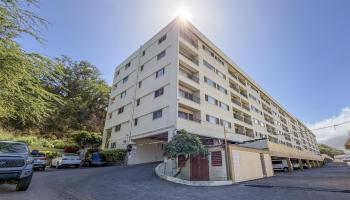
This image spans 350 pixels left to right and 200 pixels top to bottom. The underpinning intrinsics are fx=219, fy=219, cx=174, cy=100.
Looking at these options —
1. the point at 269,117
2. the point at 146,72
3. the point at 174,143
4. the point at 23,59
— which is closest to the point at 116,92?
the point at 146,72

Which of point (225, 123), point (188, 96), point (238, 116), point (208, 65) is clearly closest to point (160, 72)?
point (188, 96)

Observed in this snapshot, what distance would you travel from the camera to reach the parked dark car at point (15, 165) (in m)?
8.04

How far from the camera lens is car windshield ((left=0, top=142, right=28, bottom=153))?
28.3 ft

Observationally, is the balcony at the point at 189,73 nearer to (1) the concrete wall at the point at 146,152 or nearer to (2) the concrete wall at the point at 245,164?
(1) the concrete wall at the point at 146,152

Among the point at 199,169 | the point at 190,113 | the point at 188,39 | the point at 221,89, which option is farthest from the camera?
the point at 221,89

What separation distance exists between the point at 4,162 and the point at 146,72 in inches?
915

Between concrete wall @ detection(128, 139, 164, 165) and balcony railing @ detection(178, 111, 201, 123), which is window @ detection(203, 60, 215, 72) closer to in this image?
balcony railing @ detection(178, 111, 201, 123)

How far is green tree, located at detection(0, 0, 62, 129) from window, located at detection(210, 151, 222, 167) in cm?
1135

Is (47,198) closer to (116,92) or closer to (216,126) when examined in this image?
(216,126)

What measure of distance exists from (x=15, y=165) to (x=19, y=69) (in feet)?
14.6

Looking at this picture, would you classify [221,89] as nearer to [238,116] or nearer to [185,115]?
[238,116]

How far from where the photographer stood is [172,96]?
2392cm

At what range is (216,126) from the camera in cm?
2822

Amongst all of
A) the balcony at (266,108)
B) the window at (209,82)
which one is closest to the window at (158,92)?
the window at (209,82)
